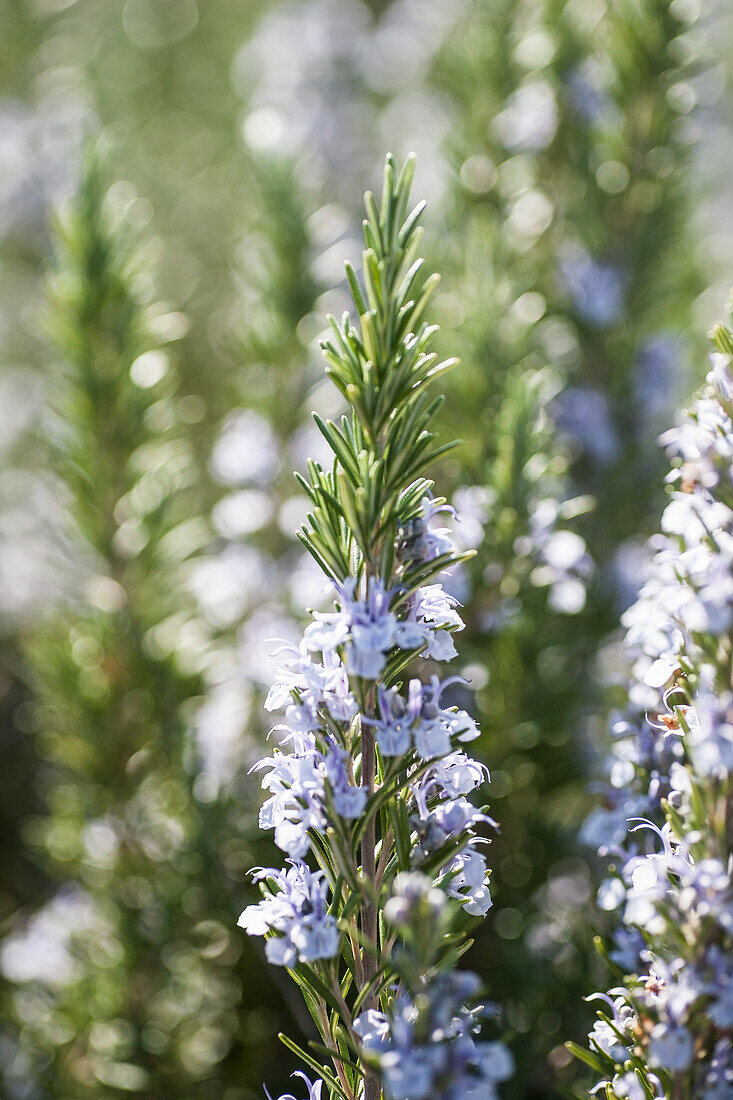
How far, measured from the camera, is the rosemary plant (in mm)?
404

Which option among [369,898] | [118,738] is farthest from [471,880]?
[118,738]

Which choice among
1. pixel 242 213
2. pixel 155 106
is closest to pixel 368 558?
pixel 242 213

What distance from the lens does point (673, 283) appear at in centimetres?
131

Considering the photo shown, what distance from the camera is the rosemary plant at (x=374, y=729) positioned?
0.40 metres

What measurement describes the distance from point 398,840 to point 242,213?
1.46 metres

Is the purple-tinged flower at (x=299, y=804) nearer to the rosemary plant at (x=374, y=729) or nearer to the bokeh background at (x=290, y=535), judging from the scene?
the rosemary plant at (x=374, y=729)

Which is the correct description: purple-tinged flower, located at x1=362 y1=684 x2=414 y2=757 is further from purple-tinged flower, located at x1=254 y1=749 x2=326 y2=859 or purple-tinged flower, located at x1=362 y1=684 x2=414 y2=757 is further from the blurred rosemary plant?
the blurred rosemary plant

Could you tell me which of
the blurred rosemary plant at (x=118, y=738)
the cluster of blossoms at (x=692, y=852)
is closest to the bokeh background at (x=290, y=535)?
the blurred rosemary plant at (x=118, y=738)

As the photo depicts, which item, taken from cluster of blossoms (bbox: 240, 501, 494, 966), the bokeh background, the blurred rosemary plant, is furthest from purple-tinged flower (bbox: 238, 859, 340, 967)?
the blurred rosemary plant

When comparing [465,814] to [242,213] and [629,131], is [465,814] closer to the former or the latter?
[629,131]

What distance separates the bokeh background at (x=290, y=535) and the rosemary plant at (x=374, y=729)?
0.92ft

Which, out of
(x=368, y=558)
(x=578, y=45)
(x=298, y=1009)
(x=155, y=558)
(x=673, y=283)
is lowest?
(x=298, y=1009)

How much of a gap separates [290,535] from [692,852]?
66 centimetres

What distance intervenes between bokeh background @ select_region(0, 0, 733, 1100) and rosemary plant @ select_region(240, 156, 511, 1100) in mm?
281
